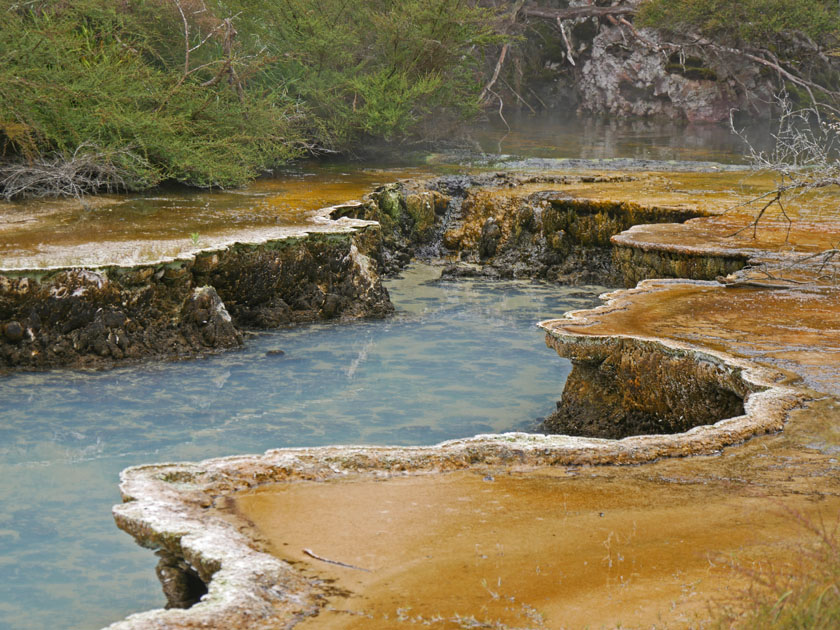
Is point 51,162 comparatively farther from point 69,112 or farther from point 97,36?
point 97,36

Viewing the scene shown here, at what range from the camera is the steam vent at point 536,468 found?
8.84 ft

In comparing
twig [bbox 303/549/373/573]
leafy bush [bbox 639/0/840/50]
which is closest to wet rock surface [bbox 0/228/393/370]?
twig [bbox 303/549/373/573]

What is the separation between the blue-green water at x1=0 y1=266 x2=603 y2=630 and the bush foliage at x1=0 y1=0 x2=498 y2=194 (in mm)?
2734

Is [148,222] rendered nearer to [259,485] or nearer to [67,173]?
[67,173]

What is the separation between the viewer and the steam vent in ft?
8.84

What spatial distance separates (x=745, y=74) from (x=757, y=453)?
62.2 feet

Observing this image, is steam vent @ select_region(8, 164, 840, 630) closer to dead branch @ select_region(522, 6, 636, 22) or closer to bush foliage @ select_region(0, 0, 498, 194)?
bush foliage @ select_region(0, 0, 498, 194)

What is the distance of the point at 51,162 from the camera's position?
30.4 feet

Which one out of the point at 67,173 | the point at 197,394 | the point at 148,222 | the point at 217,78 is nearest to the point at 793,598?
the point at 197,394

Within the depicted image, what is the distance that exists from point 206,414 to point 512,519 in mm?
3465

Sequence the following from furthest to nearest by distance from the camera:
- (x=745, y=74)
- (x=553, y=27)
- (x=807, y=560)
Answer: (x=553, y=27)
(x=745, y=74)
(x=807, y=560)

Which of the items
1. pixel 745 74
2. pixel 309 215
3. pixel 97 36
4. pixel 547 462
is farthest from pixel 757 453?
pixel 745 74

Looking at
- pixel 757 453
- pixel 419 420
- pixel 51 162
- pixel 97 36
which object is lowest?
pixel 419 420

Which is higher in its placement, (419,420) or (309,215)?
(309,215)
